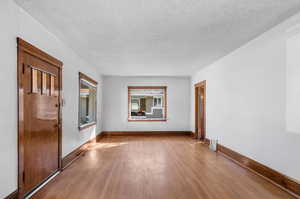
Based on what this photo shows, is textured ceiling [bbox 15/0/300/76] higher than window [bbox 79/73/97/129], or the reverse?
textured ceiling [bbox 15/0/300/76]

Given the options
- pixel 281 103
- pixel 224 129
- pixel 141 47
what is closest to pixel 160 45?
pixel 141 47

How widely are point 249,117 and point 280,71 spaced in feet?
3.86

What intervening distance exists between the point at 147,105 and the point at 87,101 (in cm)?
321

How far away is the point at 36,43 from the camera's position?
290 centimetres

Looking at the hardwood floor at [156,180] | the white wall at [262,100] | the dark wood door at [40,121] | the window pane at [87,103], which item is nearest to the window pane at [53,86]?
the dark wood door at [40,121]

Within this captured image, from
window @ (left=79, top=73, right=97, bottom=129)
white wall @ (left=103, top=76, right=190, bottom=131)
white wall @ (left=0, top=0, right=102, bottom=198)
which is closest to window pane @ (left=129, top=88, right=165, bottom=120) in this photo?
white wall @ (left=103, top=76, right=190, bottom=131)

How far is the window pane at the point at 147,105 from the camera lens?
8.49 m

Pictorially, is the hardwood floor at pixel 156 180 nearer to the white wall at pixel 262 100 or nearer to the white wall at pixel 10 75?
the white wall at pixel 262 100

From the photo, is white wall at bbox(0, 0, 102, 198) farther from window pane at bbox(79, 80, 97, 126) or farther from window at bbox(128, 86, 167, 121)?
window at bbox(128, 86, 167, 121)

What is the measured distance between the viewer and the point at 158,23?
9.78 feet

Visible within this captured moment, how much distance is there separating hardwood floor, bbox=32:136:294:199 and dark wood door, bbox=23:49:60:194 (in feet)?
0.99

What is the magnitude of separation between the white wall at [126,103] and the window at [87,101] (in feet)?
4.60

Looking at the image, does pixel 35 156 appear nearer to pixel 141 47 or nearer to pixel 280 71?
pixel 141 47

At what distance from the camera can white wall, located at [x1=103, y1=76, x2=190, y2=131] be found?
27.1 feet
